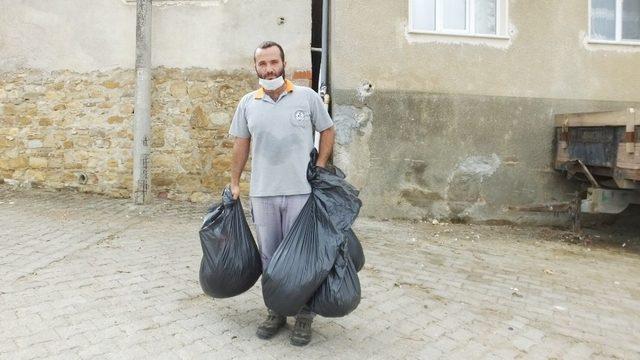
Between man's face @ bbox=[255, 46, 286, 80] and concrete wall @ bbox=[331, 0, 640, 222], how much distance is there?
4.06 m

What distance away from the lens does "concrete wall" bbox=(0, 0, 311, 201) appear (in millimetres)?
7375

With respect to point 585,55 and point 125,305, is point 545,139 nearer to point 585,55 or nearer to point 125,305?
point 585,55

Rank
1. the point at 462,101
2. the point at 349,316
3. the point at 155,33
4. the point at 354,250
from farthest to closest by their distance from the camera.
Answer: the point at 155,33
the point at 462,101
the point at 349,316
the point at 354,250

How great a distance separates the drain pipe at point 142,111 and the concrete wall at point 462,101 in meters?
2.78

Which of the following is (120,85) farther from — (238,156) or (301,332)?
(301,332)

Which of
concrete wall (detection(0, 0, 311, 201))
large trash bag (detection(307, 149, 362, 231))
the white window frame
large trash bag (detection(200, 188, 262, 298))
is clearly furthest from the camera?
concrete wall (detection(0, 0, 311, 201))

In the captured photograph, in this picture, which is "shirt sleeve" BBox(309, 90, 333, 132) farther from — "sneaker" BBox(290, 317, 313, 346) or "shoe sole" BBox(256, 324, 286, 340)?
"shoe sole" BBox(256, 324, 286, 340)

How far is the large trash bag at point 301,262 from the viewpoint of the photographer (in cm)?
275

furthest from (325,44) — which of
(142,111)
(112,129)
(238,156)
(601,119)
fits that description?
(238,156)

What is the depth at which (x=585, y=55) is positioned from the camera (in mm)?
7324

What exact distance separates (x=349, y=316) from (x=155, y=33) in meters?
5.80

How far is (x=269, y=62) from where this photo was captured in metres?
2.96

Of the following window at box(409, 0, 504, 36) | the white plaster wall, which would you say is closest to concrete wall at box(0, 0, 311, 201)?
the white plaster wall

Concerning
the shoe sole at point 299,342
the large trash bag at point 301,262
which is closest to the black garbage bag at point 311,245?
the large trash bag at point 301,262
